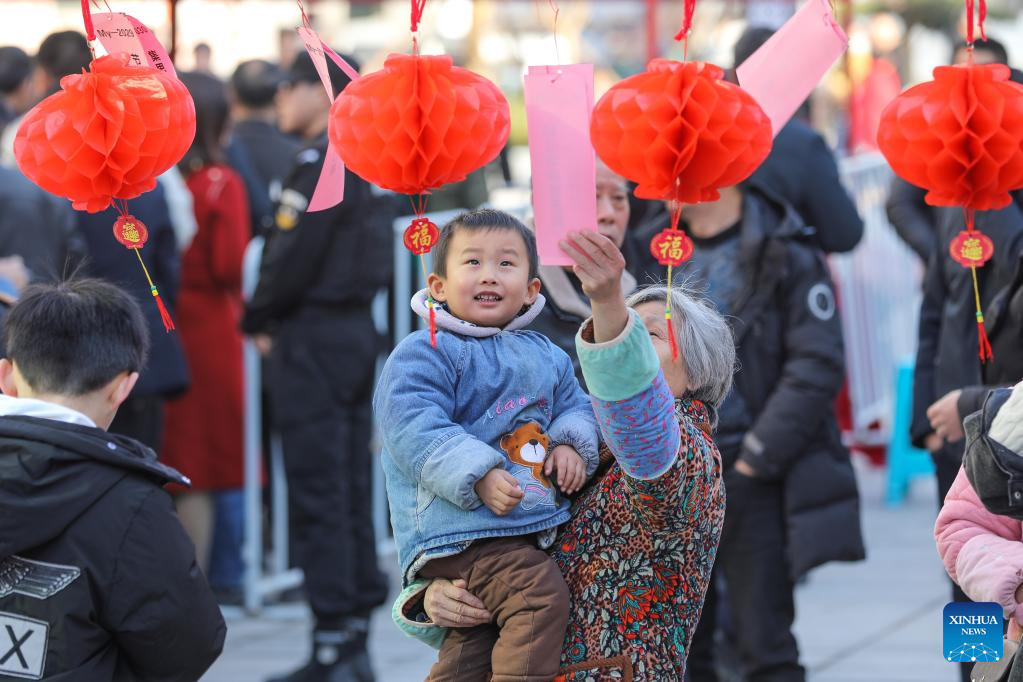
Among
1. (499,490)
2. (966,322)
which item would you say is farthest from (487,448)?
(966,322)

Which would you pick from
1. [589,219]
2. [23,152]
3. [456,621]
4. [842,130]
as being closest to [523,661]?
[456,621]

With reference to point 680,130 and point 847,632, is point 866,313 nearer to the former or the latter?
point 847,632

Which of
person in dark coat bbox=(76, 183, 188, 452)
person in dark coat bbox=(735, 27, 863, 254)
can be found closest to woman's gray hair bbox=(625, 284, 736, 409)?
person in dark coat bbox=(735, 27, 863, 254)

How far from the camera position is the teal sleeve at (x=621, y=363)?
2.47 m

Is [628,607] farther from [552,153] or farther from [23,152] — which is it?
[23,152]

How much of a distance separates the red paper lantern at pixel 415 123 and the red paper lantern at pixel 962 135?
30.0 inches

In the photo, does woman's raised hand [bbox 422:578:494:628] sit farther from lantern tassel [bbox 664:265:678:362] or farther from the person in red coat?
the person in red coat

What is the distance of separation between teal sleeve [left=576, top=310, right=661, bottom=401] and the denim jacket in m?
0.35

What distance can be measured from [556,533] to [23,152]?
3.98ft

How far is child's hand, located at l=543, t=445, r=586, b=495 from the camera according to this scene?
2857mm

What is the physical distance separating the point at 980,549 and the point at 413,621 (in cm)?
107

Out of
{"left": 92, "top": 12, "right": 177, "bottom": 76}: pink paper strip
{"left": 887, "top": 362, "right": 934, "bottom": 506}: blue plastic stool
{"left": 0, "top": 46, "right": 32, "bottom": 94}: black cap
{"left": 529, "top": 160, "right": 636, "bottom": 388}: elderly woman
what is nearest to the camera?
{"left": 92, "top": 12, "right": 177, "bottom": 76}: pink paper strip

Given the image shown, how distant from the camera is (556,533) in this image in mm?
2895

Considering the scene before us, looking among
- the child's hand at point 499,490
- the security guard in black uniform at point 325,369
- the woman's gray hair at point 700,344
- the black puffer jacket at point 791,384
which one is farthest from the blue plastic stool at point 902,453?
the child's hand at point 499,490
